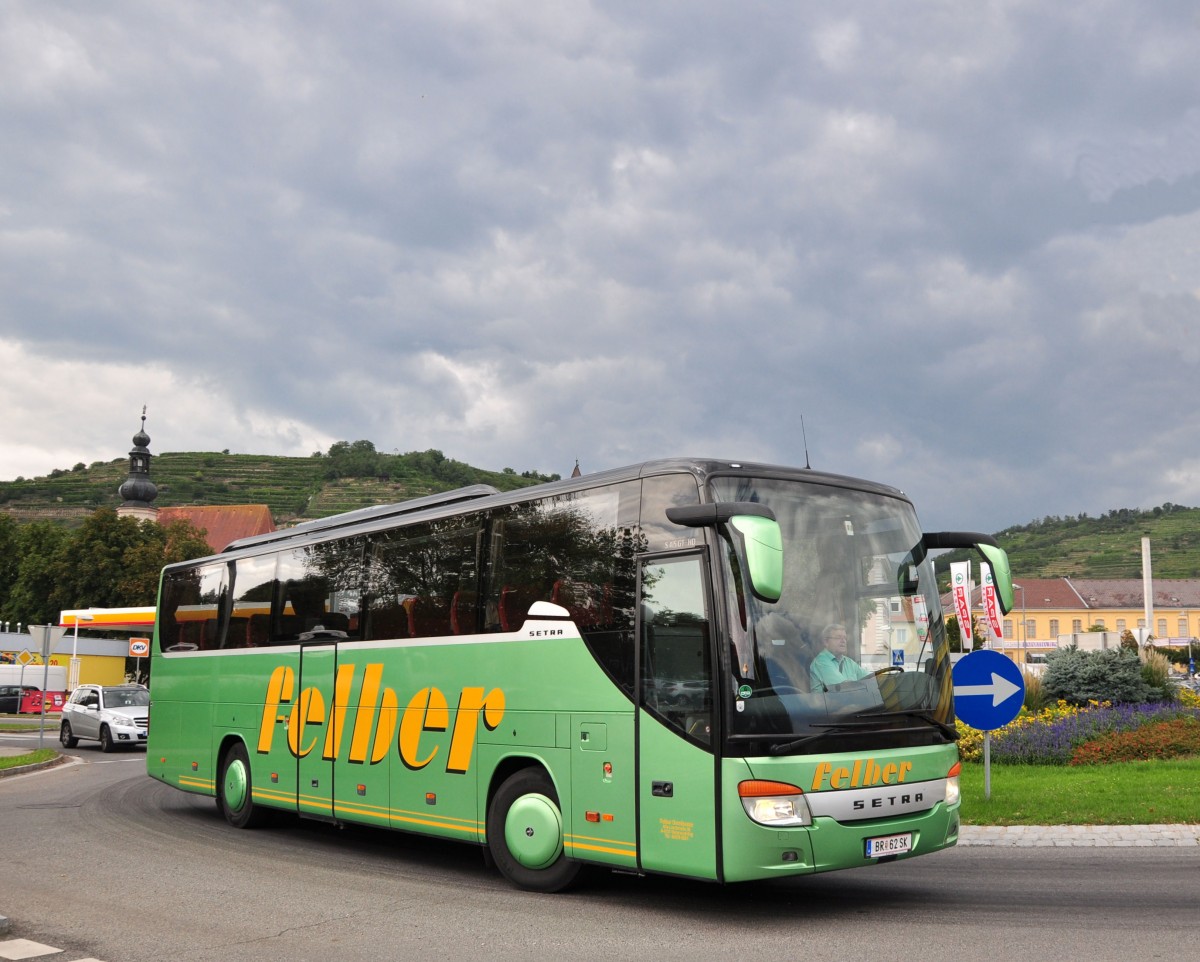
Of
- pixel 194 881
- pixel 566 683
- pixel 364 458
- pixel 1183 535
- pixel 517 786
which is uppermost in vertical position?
pixel 364 458

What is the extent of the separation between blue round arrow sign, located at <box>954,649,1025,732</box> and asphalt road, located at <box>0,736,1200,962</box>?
63.9 inches

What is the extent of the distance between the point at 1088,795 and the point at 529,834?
8176 millimetres

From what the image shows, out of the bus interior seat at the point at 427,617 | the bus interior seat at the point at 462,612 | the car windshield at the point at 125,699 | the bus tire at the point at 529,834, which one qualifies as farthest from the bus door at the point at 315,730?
the car windshield at the point at 125,699

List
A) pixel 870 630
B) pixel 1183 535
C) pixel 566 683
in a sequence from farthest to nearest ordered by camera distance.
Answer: pixel 1183 535 → pixel 566 683 → pixel 870 630

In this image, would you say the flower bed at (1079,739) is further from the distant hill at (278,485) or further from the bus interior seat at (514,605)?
the distant hill at (278,485)

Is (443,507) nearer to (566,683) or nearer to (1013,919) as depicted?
(566,683)

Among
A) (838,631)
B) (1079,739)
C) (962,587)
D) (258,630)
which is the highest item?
(962,587)

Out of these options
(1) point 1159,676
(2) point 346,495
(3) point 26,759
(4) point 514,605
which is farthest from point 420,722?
(2) point 346,495

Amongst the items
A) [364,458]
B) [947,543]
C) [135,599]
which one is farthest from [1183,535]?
[947,543]

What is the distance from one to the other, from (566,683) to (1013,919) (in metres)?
3.61

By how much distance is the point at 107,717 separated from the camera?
1192 inches

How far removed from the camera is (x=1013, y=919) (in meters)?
8.16

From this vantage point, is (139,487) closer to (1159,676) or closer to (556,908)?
(1159,676)

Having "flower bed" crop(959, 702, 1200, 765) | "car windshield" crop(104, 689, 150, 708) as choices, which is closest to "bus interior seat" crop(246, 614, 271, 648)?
"flower bed" crop(959, 702, 1200, 765)
